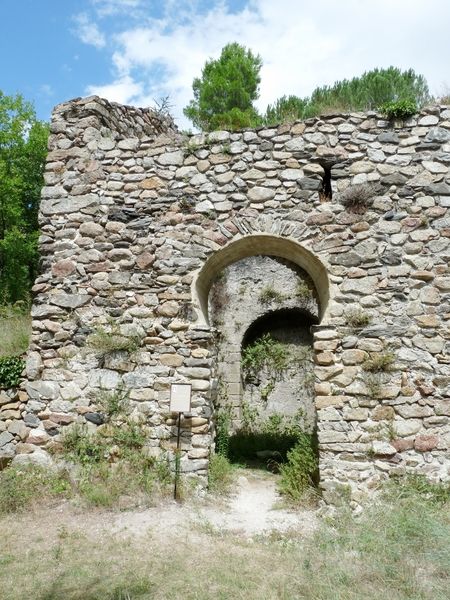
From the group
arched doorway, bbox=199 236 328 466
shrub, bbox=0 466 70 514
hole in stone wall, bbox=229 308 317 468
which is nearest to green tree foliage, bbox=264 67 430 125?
arched doorway, bbox=199 236 328 466

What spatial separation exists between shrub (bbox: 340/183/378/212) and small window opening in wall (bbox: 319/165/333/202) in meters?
0.22

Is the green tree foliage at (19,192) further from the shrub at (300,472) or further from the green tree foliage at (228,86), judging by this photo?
the shrub at (300,472)

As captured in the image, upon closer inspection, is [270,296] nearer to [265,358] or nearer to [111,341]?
[265,358]

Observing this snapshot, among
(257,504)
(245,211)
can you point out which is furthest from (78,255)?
(257,504)

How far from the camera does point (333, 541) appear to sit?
13.9 ft

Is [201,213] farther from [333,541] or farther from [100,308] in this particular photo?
[333,541]

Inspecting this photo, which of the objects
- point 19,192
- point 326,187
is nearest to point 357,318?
point 326,187

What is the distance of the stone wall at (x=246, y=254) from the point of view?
215 inches

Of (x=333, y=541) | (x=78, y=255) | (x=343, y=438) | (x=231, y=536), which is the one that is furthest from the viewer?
(x=78, y=255)

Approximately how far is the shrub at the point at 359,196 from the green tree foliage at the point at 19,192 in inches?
619

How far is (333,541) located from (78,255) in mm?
4642

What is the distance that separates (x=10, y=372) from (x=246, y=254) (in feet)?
11.8

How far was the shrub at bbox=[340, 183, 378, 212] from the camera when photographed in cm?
590

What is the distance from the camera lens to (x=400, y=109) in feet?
19.7
